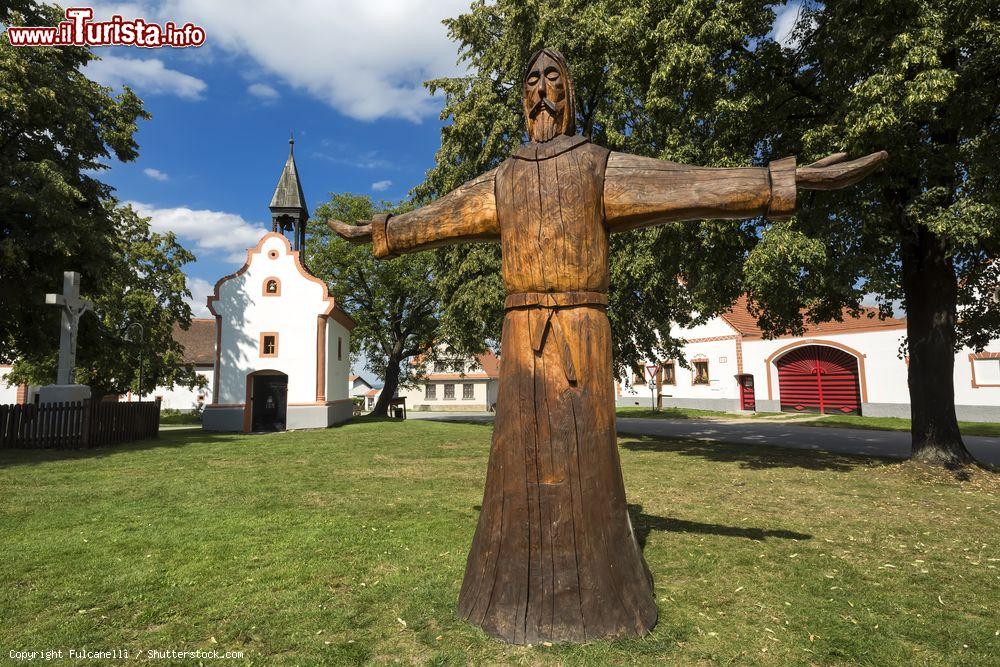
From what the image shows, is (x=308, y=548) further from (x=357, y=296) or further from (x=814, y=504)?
(x=357, y=296)

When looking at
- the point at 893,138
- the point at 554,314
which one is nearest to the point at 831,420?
the point at 893,138

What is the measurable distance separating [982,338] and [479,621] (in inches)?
495

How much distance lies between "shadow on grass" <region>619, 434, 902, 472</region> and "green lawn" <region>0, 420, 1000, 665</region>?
1275 mm

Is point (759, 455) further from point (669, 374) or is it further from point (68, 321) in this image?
point (669, 374)

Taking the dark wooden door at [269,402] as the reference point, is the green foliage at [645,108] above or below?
above

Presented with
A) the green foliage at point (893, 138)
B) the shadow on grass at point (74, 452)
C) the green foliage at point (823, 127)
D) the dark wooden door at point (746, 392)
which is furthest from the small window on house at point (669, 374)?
the shadow on grass at point (74, 452)

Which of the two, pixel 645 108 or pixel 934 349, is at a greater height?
pixel 645 108

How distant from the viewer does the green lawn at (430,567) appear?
3.09 m

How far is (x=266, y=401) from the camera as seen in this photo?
2402cm

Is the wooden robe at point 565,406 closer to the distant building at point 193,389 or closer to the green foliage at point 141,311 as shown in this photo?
the green foliage at point 141,311

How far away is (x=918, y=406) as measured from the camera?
9203 millimetres

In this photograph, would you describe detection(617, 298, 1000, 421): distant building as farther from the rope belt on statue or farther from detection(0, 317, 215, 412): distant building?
detection(0, 317, 215, 412): distant building

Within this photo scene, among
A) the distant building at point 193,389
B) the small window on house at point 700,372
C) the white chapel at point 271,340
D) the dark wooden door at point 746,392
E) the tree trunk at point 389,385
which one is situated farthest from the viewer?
the distant building at point 193,389

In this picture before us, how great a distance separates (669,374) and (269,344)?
72.8 feet
